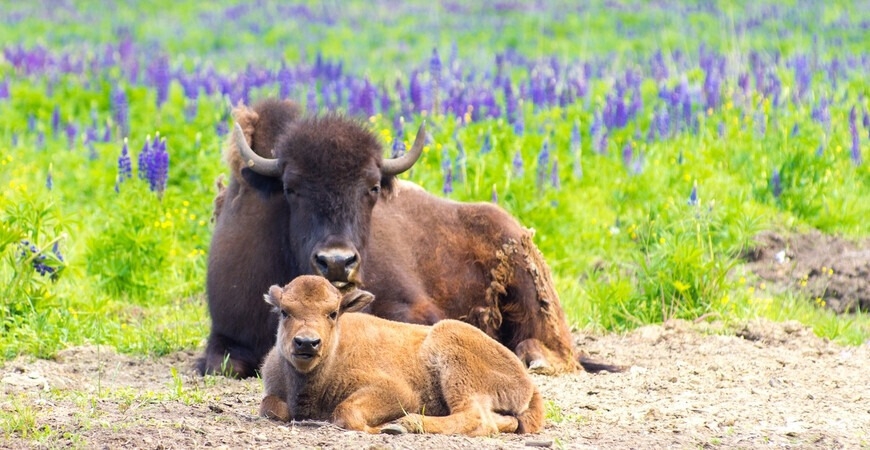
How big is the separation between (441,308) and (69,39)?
850 inches

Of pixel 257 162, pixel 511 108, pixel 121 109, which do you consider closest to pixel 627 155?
pixel 511 108

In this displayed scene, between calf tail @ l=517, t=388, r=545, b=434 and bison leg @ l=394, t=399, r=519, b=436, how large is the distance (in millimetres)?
31

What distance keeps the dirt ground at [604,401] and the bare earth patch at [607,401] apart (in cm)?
1

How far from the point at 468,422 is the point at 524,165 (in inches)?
302

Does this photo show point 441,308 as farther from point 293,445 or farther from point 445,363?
point 293,445

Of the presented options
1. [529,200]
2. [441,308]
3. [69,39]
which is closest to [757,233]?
[529,200]

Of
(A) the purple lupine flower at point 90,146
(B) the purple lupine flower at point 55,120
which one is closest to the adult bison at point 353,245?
(A) the purple lupine flower at point 90,146

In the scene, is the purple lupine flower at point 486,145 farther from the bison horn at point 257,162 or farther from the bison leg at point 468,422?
the bison leg at point 468,422

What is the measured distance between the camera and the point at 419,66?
24.0m

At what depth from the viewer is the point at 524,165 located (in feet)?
46.0

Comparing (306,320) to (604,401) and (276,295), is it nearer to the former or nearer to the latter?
(276,295)

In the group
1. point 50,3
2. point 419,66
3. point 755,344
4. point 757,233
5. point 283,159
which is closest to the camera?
point 283,159

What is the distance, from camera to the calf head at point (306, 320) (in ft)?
20.8

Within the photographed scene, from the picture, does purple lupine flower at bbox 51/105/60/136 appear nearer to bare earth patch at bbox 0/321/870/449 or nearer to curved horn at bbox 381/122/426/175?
bare earth patch at bbox 0/321/870/449
